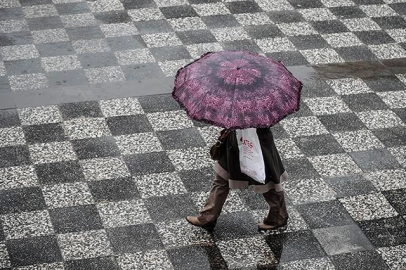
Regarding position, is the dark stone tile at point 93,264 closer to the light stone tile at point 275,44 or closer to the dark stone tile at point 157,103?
the dark stone tile at point 157,103

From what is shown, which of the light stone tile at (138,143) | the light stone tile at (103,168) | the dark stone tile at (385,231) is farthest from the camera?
the light stone tile at (138,143)

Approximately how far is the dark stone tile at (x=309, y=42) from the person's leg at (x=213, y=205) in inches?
153

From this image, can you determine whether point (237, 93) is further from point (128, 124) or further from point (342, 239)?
point (128, 124)

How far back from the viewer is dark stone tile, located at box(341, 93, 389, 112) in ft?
30.5

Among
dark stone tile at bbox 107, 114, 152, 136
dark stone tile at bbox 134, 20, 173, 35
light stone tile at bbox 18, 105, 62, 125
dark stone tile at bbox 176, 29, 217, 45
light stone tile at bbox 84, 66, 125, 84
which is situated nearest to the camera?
dark stone tile at bbox 107, 114, 152, 136

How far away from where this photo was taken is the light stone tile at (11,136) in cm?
844

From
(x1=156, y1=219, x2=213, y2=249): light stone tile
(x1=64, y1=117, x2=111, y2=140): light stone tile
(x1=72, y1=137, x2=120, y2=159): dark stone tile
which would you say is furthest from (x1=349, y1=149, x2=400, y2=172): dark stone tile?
(x1=64, y1=117, x2=111, y2=140): light stone tile

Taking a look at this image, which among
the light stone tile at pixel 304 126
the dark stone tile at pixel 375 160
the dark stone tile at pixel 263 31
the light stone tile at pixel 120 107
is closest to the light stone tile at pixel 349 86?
the light stone tile at pixel 304 126

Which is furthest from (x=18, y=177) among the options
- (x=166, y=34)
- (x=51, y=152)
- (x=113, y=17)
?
(x=113, y=17)

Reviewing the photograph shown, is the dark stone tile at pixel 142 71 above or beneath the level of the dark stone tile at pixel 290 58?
beneath

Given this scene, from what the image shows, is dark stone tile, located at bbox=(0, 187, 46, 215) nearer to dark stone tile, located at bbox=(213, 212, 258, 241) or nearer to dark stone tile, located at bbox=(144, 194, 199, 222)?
dark stone tile, located at bbox=(144, 194, 199, 222)

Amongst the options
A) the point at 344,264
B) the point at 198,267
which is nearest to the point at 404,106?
the point at 344,264

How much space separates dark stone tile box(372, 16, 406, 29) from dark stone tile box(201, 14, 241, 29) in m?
1.93

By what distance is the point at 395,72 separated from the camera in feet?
33.0
